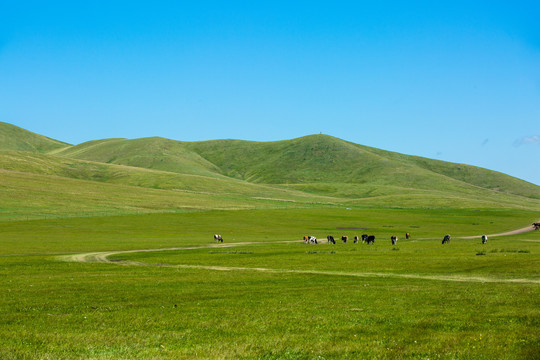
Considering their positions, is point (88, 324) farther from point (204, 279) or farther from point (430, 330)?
point (204, 279)

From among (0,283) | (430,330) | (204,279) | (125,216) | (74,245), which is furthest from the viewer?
(125,216)

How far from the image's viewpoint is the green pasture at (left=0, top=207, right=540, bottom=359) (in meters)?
15.1

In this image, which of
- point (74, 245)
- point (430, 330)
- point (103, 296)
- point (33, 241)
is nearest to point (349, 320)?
point (430, 330)

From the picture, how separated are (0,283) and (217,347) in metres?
23.1

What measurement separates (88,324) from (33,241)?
59669 mm

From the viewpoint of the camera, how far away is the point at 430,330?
672 inches

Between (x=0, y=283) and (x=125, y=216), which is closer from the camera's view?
(x=0, y=283)

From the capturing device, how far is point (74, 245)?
221 feet

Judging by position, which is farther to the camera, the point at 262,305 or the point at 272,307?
the point at 262,305

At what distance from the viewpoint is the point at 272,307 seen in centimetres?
2236

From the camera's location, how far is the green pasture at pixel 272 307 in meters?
15.1

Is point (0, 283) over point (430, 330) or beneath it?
beneath

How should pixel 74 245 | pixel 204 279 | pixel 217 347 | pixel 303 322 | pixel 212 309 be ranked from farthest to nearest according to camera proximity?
pixel 74 245
pixel 204 279
pixel 212 309
pixel 303 322
pixel 217 347

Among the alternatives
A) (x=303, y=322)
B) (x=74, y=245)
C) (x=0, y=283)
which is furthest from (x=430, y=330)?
(x=74, y=245)
